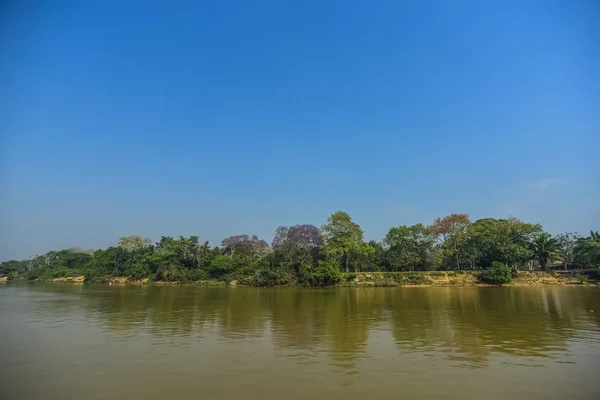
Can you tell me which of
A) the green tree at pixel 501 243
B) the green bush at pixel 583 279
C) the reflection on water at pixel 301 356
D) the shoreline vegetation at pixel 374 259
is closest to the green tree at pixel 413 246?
the shoreline vegetation at pixel 374 259

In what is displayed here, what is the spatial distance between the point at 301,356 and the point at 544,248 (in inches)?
2401

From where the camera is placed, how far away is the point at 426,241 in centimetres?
6525

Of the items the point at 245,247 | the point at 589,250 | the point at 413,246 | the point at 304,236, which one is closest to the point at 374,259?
the point at 413,246

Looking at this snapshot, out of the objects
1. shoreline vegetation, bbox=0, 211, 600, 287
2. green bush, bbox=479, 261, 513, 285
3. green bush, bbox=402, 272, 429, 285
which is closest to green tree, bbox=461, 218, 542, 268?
shoreline vegetation, bbox=0, 211, 600, 287

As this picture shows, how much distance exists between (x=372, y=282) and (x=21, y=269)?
96262 millimetres

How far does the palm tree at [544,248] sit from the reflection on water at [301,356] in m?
44.5

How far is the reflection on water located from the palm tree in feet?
146

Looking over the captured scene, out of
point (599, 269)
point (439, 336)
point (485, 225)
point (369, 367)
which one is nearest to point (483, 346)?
point (439, 336)

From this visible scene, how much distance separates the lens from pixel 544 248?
188ft

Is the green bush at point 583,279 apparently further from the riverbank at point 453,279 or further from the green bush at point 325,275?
the green bush at point 325,275

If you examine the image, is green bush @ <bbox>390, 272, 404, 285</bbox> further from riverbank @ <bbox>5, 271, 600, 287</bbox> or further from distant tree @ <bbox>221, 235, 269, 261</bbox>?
distant tree @ <bbox>221, 235, 269, 261</bbox>

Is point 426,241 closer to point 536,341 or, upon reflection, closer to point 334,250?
point 334,250

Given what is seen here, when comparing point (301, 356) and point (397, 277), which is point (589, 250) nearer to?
point (397, 277)

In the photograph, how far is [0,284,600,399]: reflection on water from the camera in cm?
812
